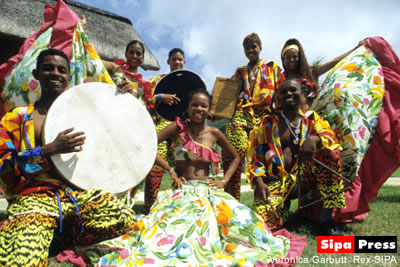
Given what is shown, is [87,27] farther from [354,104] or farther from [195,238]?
[195,238]

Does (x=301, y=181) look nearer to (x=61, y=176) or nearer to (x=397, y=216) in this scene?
(x=397, y=216)

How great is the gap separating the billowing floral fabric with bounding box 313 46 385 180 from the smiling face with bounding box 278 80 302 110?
1.92 feet

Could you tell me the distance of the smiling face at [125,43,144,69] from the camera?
12.9ft

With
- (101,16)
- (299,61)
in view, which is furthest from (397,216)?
(101,16)

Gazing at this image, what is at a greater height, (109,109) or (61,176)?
(109,109)

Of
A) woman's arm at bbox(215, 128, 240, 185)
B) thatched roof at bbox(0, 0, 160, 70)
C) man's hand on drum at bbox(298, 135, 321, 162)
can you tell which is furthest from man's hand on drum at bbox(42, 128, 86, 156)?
thatched roof at bbox(0, 0, 160, 70)

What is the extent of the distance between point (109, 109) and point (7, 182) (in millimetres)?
924

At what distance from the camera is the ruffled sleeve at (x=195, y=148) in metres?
Result: 2.79

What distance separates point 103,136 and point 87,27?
8.19 metres

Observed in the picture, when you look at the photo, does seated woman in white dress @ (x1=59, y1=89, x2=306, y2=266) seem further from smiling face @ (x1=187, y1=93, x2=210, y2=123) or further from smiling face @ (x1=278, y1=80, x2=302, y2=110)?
smiling face @ (x1=278, y1=80, x2=302, y2=110)

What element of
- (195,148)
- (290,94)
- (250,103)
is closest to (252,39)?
(250,103)

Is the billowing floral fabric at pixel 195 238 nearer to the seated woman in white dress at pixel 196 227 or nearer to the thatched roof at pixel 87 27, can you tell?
the seated woman in white dress at pixel 196 227

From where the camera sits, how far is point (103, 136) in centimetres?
254

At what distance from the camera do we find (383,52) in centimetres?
355
